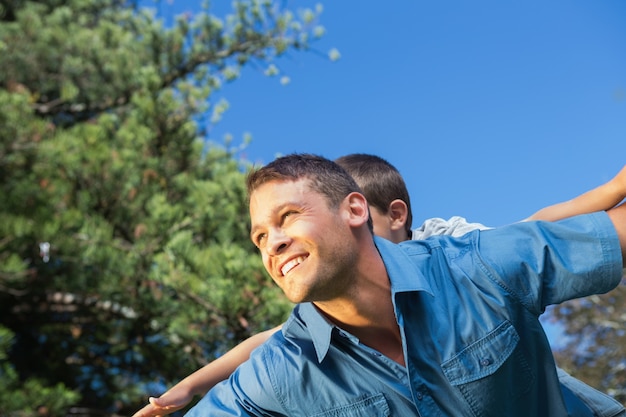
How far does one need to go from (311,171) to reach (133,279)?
10.7ft

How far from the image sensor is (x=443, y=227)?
2.00 metres

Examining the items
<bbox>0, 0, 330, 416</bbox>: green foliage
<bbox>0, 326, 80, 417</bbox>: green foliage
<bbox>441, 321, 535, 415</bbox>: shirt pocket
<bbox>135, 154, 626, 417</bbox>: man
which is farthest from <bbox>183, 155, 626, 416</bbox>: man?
<bbox>0, 326, 80, 417</bbox>: green foliage

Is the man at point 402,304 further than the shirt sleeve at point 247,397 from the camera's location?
No

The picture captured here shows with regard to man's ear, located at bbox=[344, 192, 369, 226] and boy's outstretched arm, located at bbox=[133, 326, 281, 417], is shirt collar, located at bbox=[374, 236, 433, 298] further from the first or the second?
boy's outstretched arm, located at bbox=[133, 326, 281, 417]

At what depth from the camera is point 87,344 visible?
18.1 ft

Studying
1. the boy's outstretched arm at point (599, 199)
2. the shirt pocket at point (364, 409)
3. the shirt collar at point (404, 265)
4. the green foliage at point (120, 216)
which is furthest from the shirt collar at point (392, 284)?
the green foliage at point (120, 216)

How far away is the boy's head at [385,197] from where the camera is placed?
6.64 feet

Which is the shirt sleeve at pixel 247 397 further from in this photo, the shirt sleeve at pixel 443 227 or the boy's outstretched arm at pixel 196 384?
A: the shirt sleeve at pixel 443 227

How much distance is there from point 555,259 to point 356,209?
379mm

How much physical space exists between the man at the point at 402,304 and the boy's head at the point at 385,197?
0.54 m

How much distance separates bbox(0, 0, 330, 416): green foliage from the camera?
4188 millimetres

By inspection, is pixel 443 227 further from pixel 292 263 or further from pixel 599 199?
pixel 292 263

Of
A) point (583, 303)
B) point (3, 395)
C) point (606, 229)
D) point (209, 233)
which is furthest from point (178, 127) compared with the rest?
point (583, 303)

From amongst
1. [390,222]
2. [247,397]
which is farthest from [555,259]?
[390,222]
